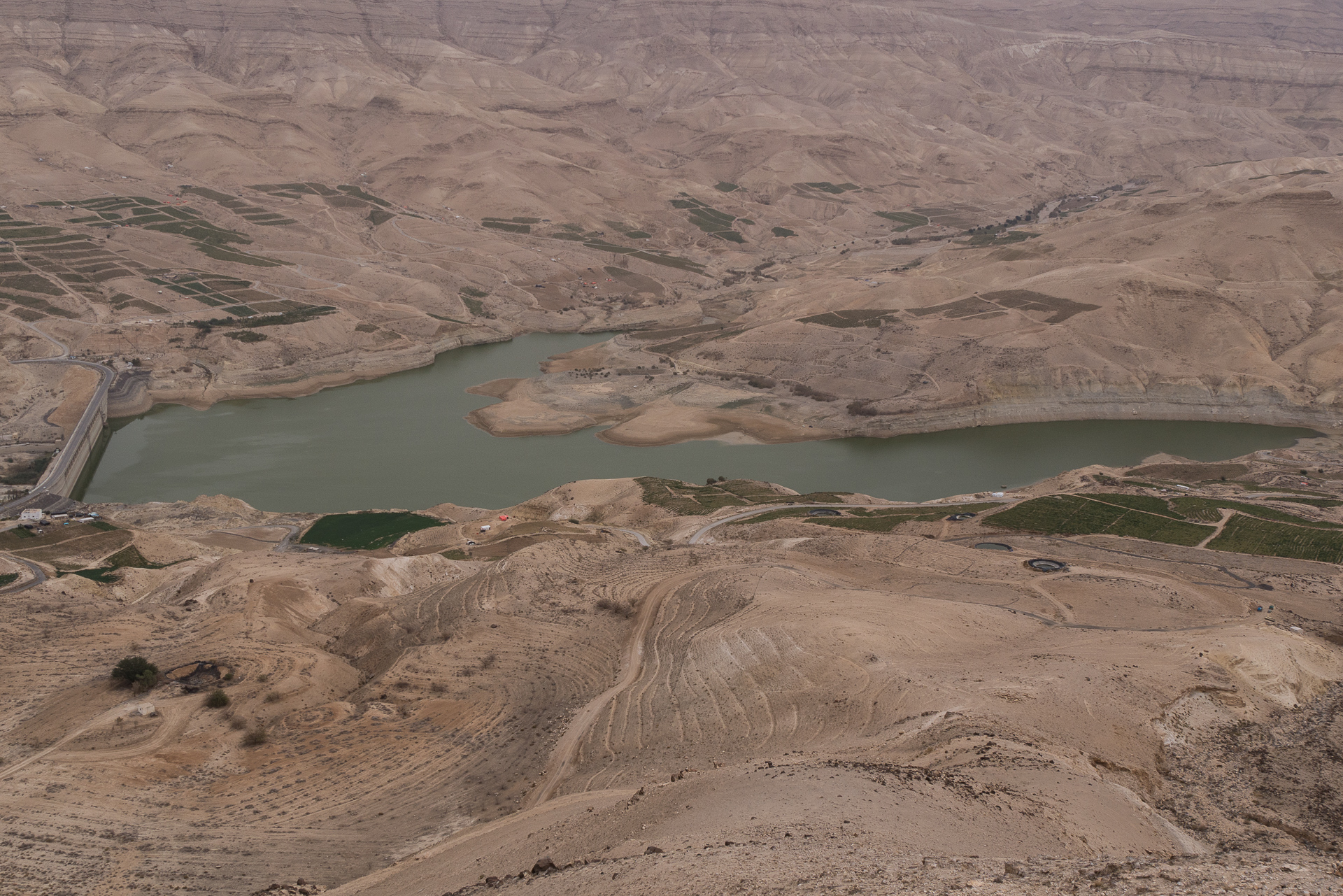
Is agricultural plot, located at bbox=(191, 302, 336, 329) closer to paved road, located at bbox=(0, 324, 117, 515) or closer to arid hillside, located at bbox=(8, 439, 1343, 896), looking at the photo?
paved road, located at bbox=(0, 324, 117, 515)

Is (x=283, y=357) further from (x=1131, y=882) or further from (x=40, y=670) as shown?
(x=1131, y=882)

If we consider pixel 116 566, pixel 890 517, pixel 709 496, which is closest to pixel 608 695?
pixel 890 517

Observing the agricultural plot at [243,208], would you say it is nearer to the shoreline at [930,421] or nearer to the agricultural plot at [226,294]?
the agricultural plot at [226,294]

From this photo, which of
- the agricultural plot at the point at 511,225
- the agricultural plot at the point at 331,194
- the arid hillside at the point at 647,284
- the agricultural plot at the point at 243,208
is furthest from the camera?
the agricultural plot at the point at 331,194

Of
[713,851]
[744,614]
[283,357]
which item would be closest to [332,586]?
[744,614]

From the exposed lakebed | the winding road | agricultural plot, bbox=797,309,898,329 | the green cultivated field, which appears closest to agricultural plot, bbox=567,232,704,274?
agricultural plot, bbox=797,309,898,329

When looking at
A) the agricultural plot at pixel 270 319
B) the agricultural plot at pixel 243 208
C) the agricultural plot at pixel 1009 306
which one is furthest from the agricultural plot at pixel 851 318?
the agricultural plot at pixel 243 208

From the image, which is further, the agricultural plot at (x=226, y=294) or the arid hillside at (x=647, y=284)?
the agricultural plot at (x=226, y=294)
